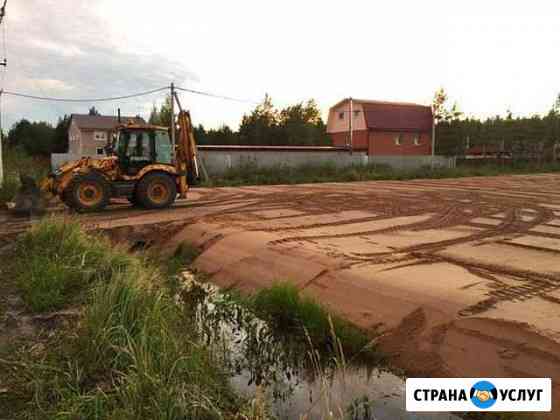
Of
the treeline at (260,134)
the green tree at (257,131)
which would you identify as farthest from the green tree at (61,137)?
the green tree at (257,131)

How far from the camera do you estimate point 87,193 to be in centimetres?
1261

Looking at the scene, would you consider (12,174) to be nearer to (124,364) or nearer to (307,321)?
(307,321)

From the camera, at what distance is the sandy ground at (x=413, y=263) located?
4.62m

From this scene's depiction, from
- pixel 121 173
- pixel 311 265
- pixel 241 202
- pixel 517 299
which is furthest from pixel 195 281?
pixel 241 202

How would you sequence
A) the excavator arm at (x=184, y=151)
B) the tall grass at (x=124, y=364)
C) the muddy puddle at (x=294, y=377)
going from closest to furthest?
the tall grass at (x=124, y=364) → the muddy puddle at (x=294, y=377) → the excavator arm at (x=184, y=151)

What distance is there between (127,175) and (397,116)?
33919 millimetres

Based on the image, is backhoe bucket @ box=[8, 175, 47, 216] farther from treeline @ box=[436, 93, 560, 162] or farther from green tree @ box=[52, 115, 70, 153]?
green tree @ box=[52, 115, 70, 153]

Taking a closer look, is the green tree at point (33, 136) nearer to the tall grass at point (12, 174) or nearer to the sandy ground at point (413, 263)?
the tall grass at point (12, 174)

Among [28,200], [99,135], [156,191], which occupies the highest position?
[99,135]

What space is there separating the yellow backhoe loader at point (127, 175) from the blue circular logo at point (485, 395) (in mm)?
11242

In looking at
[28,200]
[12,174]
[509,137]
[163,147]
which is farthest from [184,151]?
[509,137]

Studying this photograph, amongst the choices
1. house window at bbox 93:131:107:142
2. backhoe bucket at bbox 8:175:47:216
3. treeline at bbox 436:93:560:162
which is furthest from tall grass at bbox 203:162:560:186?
house window at bbox 93:131:107:142

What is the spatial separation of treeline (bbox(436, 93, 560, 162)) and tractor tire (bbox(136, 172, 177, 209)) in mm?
34444

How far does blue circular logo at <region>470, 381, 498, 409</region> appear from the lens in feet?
12.4
